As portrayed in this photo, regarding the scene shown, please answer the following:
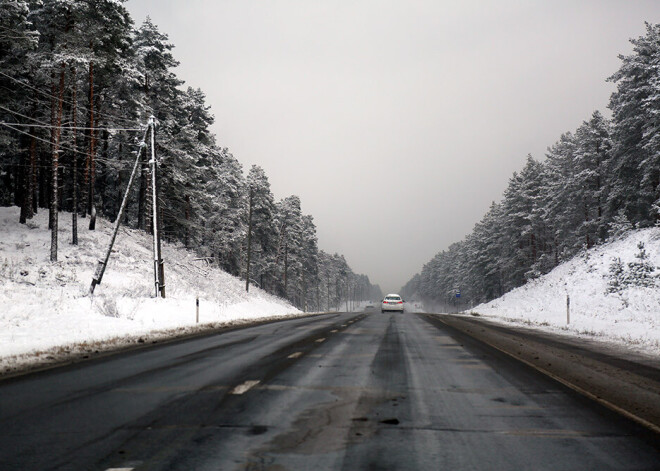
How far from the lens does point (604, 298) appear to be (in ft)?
96.8

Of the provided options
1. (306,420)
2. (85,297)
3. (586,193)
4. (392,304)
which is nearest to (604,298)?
(392,304)

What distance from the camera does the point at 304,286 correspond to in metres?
98.0

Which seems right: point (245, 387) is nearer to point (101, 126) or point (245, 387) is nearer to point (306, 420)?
point (306, 420)

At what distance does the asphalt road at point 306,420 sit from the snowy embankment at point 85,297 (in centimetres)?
372

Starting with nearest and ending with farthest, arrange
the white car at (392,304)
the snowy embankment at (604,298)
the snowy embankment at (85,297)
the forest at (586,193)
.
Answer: the snowy embankment at (85,297) → the snowy embankment at (604,298) → the forest at (586,193) → the white car at (392,304)

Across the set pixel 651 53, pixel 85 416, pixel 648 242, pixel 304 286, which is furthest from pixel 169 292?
pixel 304 286

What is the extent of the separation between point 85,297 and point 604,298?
28218 millimetres

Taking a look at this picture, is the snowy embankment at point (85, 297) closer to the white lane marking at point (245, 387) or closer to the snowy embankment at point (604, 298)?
the white lane marking at point (245, 387)

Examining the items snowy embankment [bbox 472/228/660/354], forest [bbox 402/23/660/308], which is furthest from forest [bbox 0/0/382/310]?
forest [bbox 402/23/660/308]

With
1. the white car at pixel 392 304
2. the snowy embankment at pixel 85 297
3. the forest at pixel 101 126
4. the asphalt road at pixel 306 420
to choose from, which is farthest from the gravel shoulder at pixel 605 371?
the white car at pixel 392 304

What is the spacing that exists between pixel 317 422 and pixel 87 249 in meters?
25.8

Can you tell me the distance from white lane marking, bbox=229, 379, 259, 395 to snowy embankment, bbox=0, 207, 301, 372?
461 centimetres

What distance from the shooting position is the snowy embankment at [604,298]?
19.0 meters

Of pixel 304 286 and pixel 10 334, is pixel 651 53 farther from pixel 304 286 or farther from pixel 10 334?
pixel 304 286
